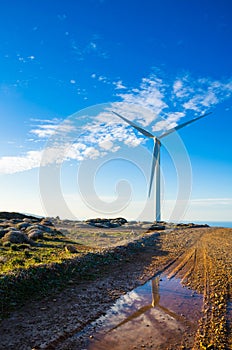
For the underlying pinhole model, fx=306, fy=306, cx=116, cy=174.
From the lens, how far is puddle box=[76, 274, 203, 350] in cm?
758

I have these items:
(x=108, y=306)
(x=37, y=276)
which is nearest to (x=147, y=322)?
(x=108, y=306)

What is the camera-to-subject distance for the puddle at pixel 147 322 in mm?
7578

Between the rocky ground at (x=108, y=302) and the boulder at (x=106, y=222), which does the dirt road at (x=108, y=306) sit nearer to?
the rocky ground at (x=108, y=302)

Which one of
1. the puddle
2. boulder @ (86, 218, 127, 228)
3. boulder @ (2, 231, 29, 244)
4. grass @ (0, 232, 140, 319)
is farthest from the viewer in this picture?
boulder @ (86, 218, 127, 228)

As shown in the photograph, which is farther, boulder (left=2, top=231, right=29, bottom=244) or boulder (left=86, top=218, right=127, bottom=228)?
boulder (left=86, top=218, right=127, bottom=228)

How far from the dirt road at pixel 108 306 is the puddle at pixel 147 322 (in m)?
0.19

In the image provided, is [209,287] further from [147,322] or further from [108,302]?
[147,322]

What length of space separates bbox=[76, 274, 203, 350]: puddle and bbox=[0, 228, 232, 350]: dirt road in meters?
0.19

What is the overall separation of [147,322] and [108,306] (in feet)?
5.94

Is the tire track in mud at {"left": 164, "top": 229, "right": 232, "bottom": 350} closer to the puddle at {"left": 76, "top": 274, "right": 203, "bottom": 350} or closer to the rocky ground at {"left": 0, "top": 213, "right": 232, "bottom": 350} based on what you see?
the rocky ground at {"left": 0, "top": 213, "right": 232, "bottom": 350}

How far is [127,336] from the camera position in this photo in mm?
7891

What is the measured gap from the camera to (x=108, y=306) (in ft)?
33.5

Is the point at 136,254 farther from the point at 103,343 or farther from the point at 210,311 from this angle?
the point at 103,343

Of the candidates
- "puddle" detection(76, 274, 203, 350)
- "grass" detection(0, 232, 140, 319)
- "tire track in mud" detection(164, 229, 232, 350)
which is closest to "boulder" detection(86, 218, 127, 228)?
"tire track in mud" detection(164, 229, 232, 350)
